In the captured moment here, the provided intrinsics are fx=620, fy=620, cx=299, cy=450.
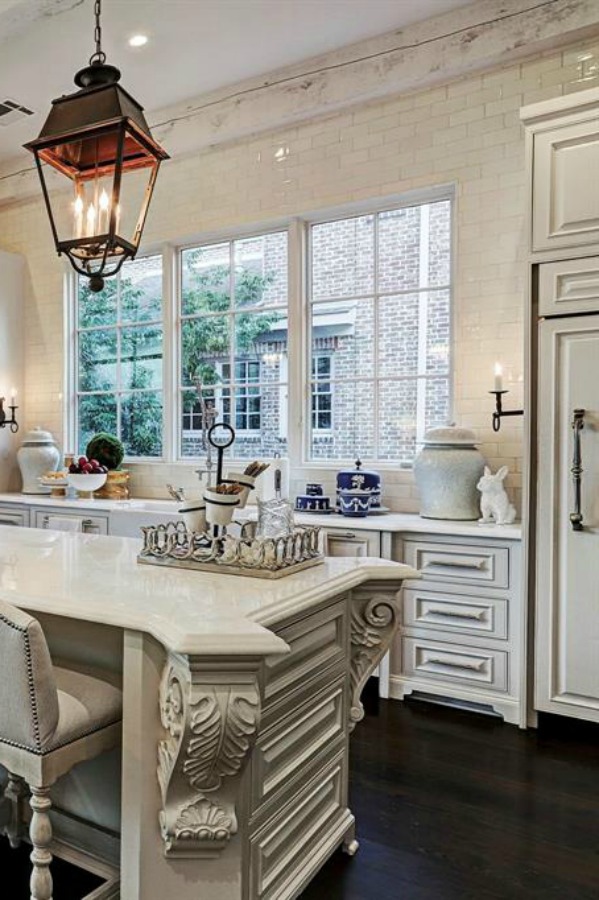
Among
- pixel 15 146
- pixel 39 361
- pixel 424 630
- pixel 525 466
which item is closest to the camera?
pixel 525 466

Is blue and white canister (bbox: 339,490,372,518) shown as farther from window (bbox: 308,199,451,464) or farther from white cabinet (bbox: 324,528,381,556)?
window (bbox: 308,199,451,464)

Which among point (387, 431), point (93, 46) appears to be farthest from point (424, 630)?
point (93, 46)

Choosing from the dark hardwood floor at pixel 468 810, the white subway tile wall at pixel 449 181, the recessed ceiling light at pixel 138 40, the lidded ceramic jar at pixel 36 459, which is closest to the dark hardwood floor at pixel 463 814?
the dark hardwood floor at pixel 468 810

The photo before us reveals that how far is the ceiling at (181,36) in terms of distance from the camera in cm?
342

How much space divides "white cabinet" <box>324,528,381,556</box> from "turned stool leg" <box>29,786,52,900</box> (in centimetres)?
202

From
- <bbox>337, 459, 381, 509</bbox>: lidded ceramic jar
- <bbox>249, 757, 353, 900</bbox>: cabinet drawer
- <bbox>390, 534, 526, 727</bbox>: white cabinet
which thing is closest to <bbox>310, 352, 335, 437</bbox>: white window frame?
<bbox>337, 459, 381, 509</bbox>: lidded ceramic jar

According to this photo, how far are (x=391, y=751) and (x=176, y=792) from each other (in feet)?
5.04

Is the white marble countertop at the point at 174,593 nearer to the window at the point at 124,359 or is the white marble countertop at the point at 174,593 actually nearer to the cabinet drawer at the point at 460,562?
the cabinet drawer at the point at 460,562

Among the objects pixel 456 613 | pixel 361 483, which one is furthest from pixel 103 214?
pixel 456 613

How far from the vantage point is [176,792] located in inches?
53.2

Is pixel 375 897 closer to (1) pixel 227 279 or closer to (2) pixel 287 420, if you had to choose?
(2) pixel 287 420

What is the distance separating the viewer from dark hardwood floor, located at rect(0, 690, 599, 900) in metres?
1.81

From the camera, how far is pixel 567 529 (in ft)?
9.06

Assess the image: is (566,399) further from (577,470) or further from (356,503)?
(356,503)
